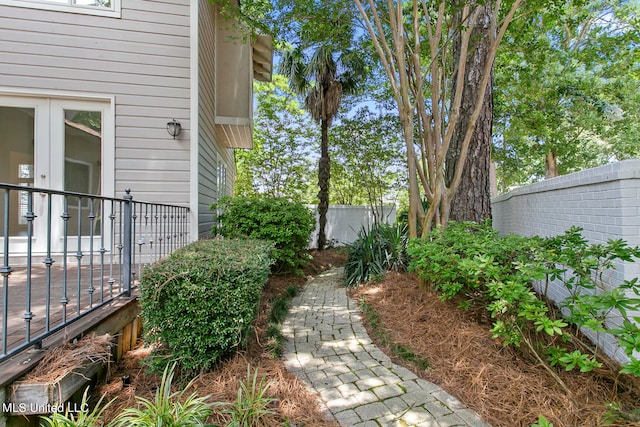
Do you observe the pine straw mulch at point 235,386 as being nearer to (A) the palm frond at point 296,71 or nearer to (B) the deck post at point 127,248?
(B) the deck post at point 127,248

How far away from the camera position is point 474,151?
4.38m

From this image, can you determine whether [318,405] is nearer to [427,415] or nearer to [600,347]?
[427,415]

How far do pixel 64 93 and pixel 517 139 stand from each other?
491 inches

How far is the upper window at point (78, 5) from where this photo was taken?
13.6 ft

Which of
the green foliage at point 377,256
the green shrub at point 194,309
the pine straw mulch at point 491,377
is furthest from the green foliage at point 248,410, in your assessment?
the green foliage at point 377,256

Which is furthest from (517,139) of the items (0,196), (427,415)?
(0,196)

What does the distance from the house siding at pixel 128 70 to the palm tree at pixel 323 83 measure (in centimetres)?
406

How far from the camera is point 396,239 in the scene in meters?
4.99

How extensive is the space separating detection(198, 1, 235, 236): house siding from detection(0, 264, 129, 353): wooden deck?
176cm

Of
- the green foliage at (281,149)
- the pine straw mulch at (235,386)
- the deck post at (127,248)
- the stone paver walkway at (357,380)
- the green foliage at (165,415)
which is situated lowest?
the stone paver walkway at (357,380)

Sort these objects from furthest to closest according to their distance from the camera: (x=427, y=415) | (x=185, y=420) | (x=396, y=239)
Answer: (x=396, y=239) < (x=427, y=415) < (x=185, y=420)

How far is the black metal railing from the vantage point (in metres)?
1.67

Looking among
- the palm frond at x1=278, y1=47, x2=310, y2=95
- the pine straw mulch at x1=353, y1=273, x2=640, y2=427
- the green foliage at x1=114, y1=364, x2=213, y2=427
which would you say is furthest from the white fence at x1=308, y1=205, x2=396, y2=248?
the green foliage at x1=114, y1=364, x2=213, y2=427

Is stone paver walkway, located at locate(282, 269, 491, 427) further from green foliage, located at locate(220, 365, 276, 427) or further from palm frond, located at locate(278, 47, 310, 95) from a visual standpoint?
palm frond, located at locate(278, 47, 310, 95)
